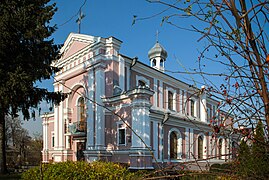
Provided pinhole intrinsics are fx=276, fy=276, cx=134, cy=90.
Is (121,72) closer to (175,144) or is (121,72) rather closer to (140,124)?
(140,124)

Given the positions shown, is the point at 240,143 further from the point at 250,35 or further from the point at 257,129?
the point at 250,35

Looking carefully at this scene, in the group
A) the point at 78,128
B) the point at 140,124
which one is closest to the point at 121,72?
the point at 140,124

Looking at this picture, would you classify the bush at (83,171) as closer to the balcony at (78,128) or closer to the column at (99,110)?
the column at (99,110)

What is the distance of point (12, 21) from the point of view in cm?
1360

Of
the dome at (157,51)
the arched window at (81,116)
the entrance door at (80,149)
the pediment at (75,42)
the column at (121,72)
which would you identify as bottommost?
the entrance door at (80,149)

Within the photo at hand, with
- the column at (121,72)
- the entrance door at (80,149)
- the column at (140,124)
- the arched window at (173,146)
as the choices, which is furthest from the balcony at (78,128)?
the arched window at (173,146)

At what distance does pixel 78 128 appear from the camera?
22.4 metres

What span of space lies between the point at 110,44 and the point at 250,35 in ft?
64.1

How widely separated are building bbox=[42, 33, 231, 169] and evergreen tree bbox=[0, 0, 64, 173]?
3515 mm

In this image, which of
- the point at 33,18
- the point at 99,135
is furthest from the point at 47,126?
the point at 33,18

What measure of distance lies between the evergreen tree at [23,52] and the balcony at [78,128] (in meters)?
6.57

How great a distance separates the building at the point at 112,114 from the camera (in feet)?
57.8

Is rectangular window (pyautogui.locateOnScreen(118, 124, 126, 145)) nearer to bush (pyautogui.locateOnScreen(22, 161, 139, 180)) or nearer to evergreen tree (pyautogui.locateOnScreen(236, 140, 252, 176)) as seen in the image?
bush (pyautogui.locateOnScreen(22, 161, 139, 180))

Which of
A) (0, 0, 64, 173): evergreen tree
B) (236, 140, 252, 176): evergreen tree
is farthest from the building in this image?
A: (236, 140, 252, 176): evergreen tree
